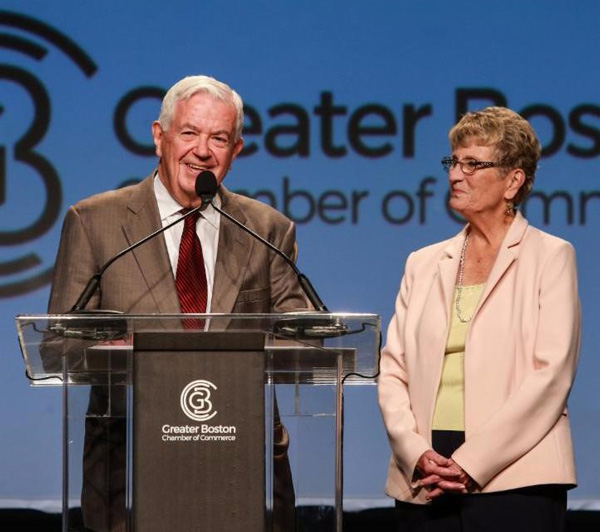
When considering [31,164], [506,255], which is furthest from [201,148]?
[31,164]

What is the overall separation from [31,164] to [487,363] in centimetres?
231

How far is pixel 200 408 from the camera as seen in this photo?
227cm

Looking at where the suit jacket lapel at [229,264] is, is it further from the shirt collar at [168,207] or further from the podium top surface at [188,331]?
the podium top surface at [188,331]

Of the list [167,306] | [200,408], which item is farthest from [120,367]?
[167,306]

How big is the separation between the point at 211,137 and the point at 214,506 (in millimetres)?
1160

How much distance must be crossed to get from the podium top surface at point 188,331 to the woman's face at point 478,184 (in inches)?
34.9

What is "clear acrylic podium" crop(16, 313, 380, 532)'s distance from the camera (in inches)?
89.4

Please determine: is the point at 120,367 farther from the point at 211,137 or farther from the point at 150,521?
the point at 211,137

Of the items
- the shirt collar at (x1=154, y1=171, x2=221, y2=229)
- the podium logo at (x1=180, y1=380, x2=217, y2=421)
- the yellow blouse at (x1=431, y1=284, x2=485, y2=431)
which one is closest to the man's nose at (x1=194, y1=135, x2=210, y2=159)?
the shirt collar at (x1=154, y1=171, x2=221, y2=229)

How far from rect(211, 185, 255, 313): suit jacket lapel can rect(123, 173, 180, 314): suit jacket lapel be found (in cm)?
11

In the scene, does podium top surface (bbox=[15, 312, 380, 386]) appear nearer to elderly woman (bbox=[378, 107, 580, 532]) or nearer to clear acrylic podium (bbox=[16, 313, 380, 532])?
clear acrylic podium (bbox=[16, 313, 380, 532])

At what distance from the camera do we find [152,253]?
9.74 feet

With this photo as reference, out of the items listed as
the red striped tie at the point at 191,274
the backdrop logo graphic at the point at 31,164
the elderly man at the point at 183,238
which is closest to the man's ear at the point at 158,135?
the elderly man at the point at 183,238

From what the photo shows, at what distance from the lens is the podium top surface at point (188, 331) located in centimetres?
233
